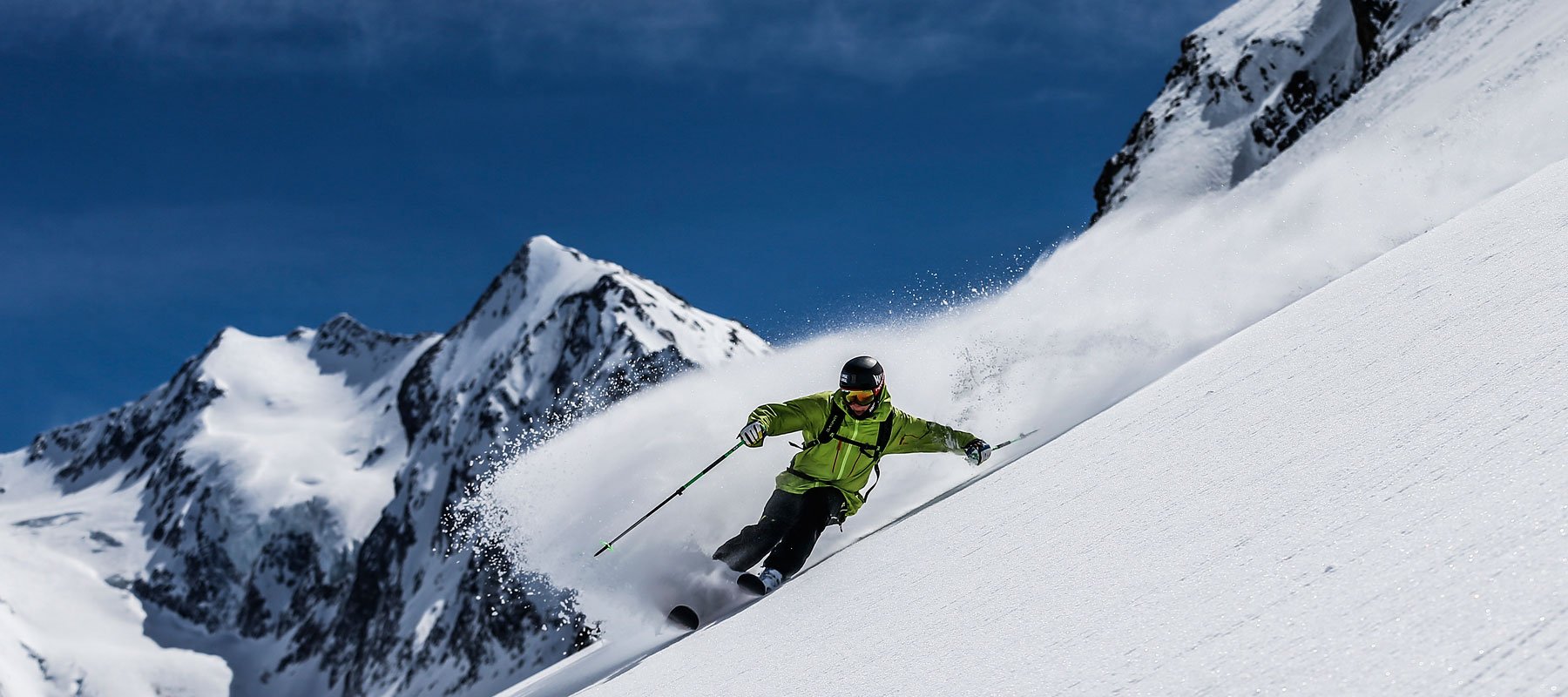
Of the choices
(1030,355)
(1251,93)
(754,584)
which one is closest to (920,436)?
(754,584)

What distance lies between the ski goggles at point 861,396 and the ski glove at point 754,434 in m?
0.68

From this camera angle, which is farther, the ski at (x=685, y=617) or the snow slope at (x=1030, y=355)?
the snow slope at (x=1030, y=355)

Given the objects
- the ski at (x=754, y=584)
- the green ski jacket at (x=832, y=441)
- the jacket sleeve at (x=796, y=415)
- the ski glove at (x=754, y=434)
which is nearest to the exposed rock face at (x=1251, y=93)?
the green ski jacket at (x=832, y=441)

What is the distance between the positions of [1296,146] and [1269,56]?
900 inches

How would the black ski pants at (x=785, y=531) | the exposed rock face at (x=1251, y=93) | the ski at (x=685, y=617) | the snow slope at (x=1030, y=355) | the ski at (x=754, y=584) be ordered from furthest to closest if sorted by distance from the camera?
the exposed rock face at (x=1251, y=93), the snow slope at (x=1030, y=355), the black ski pants at (x=785, y=531), the ski at (x=685, y=617), the ski at (x=754, y=584)

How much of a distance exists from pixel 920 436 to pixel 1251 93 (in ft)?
129

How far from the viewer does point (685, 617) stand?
752 centimetres

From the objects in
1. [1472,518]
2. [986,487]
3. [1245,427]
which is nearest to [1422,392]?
[1245,427]

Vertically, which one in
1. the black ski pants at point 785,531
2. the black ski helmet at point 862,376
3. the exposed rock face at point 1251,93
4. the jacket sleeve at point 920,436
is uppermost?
the exposed rock face at point 1251,93

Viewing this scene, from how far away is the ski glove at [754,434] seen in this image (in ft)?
25.7

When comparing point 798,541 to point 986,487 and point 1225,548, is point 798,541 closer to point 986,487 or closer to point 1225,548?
point 986,487

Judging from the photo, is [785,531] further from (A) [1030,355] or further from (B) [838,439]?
(A) [1030,355]

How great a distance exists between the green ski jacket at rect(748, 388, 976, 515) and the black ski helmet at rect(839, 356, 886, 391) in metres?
0.15

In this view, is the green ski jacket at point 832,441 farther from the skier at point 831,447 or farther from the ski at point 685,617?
the ski at point 685,617
